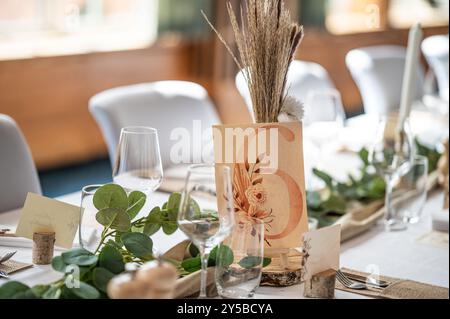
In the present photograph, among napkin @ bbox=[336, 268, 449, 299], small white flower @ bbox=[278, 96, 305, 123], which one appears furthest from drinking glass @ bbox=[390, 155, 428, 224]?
small white flower @ bbox=[278, 96, 305, 123]

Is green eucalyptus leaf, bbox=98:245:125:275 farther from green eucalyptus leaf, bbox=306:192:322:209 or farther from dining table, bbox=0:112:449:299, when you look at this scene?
green eucalyptus leaf, bbox=306:192:322:209

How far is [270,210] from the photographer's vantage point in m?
1.58

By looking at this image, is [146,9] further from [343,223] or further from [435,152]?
[343,223]

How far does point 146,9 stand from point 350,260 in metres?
4.61

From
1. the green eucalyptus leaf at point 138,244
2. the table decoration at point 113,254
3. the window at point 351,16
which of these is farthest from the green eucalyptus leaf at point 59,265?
the window at point 351,16

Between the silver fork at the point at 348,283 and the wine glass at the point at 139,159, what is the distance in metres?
0.43

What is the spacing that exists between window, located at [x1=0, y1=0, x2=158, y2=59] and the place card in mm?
3922

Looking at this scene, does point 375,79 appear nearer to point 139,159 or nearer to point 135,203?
point 139,159

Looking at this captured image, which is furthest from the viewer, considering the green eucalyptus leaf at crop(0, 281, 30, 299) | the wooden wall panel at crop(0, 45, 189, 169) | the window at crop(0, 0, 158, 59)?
the window at crop(0, 0, 158, 59)

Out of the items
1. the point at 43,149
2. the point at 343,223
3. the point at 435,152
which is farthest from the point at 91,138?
the point at 343,223

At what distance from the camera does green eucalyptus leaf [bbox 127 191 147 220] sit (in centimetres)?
150

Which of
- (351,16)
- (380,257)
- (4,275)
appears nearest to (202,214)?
(4,275)
